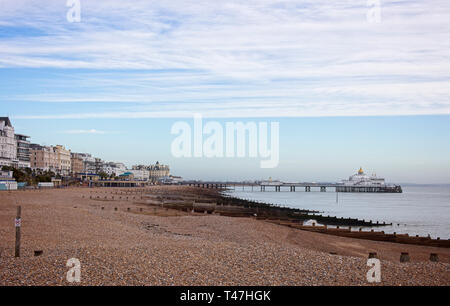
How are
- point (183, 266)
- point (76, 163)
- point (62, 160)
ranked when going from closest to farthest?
point (183, 266) → point (62, 160) → point (76, 163)

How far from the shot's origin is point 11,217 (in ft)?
69.5

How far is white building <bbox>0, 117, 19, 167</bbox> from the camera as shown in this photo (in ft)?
297

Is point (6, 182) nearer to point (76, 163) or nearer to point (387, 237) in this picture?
point (387, 237)

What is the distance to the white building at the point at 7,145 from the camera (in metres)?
90.7

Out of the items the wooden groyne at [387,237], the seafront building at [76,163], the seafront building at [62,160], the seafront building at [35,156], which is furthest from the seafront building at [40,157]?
→ the wooden groyne at [387,237]

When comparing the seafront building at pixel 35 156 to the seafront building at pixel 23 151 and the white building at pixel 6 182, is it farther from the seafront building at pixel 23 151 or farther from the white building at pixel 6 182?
the white building at pixel 6 182

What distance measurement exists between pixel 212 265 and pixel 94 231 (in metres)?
9.26

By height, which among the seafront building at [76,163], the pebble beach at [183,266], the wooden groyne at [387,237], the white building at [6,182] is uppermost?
the seafront building at [76,163]

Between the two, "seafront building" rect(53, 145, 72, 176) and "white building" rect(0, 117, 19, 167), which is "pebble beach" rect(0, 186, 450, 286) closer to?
"white building" rect(0, 117, 19, 167)

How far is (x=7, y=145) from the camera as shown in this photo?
93938 mm

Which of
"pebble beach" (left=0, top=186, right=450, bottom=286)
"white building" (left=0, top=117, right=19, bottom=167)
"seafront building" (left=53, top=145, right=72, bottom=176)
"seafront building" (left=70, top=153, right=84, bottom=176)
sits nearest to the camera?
"pebble beach" (left=0, top=186, right=450, bottom=286)

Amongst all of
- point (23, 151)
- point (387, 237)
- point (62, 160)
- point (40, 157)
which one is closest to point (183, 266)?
point (387, 237)

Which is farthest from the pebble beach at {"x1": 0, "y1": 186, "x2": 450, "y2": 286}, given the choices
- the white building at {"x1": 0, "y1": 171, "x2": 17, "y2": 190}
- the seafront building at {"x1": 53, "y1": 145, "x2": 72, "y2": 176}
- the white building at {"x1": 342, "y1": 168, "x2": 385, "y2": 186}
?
the white building at {"x1": 342, "y1": 168, "x2": 385, "y2": 186}

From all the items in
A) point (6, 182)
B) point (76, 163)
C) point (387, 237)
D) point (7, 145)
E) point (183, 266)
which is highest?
point (7, 145)
